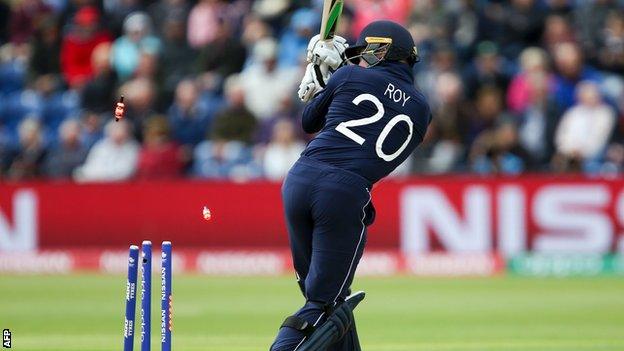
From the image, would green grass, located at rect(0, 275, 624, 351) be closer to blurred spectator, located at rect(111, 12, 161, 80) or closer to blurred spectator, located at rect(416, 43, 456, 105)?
blurred spectator, located at rect(416, 43, 456, 105)

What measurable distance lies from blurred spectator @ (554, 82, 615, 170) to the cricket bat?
8.28m

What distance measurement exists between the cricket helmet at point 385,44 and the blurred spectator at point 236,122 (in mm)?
9414

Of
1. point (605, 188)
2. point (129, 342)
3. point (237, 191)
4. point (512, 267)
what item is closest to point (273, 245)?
point (237, 191)

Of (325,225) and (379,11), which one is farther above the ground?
(379,11)

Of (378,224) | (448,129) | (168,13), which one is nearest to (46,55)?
(168,13)

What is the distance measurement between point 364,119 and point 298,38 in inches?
398

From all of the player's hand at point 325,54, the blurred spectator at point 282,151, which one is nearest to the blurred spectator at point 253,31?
the blurred spectator at point 282,151

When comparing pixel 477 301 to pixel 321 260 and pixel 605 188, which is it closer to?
pixel 605 188

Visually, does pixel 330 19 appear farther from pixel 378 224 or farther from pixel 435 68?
pixel 435 68

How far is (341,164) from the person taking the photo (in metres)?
6.28

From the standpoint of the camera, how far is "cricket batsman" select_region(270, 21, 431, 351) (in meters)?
6.21

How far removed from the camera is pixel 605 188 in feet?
46.6

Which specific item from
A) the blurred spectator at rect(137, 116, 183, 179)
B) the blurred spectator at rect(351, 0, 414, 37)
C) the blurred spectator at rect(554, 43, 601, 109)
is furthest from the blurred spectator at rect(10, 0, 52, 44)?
the blurred spectator at rect(554, 43, 601, 109)

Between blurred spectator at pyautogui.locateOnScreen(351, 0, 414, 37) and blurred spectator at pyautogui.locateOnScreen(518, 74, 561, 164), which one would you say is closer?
blurred spectator at pyautogui.locateOnScreen(518, 74, 561, 164)
